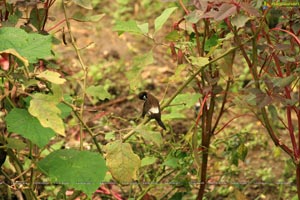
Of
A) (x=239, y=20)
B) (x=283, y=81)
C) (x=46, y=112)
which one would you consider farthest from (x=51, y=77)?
(x=283, y=81)

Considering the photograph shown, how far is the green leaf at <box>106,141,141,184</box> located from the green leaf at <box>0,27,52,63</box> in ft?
1.22

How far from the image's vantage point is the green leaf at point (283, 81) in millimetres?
2314

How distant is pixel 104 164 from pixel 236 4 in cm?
65

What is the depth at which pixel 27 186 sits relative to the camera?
95.7 inches

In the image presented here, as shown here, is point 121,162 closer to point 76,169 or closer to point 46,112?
point 76,169

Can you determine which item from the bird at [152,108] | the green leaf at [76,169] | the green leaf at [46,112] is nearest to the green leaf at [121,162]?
the green leaf at [76,169]

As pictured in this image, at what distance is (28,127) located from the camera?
2.07 m

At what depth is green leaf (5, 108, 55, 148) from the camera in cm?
205

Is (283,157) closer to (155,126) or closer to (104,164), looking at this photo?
(155,126)

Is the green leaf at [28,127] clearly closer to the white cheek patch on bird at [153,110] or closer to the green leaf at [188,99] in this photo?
the white cheek patch on bird at [153,110]

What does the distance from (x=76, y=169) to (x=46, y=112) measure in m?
0.35

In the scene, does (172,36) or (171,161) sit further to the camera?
(171,161)

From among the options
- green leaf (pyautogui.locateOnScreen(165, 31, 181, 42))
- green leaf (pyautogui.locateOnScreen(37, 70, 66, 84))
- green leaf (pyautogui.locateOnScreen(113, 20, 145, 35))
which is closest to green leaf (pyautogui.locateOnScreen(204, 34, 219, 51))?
green leaf (pyautogui.locateOnScreen(165, 31, 181, 42))

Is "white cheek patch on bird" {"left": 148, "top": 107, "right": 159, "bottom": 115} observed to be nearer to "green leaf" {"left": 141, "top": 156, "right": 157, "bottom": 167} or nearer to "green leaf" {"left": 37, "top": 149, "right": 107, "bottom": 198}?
"green leaf" {"left": 37, "top": 149, "right": 107, "bottom": 198}
